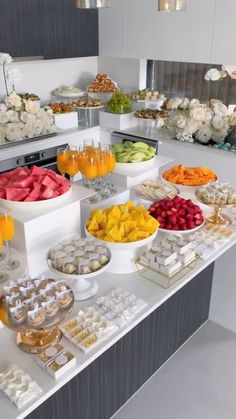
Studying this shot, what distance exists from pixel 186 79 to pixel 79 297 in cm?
310

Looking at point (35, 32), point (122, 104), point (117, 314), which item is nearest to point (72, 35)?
point (35, 32)

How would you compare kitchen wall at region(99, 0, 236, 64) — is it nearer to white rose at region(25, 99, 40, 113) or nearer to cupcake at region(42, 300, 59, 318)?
white rose at region(25, 99, 40, 113)

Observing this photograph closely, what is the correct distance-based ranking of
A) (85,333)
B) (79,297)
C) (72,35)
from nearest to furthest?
(85,333)
(79,297)
(72,35)

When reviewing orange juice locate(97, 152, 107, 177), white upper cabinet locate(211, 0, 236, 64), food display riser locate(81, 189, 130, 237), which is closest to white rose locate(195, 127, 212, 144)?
white upper cabinet locate(211, 0, 236, 64)

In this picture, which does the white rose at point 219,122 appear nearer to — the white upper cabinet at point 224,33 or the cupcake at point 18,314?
the white upper cabinet at point 224,33

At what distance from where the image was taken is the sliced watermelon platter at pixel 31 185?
156 cm

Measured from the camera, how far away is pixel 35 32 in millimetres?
3404

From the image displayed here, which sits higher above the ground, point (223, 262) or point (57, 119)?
point (57, 119)

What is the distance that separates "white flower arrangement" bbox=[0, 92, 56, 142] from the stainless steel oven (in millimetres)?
175

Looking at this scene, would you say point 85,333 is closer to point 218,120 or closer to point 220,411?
point 220,411

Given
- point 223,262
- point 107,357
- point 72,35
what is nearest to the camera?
A: point 107,357

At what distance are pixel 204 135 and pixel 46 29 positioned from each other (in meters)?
1.68

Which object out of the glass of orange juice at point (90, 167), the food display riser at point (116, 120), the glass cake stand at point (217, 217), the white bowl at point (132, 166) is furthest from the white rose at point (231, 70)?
the glass of orange juice at point (90, 167)

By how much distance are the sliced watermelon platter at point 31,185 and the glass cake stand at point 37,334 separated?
48 cm
